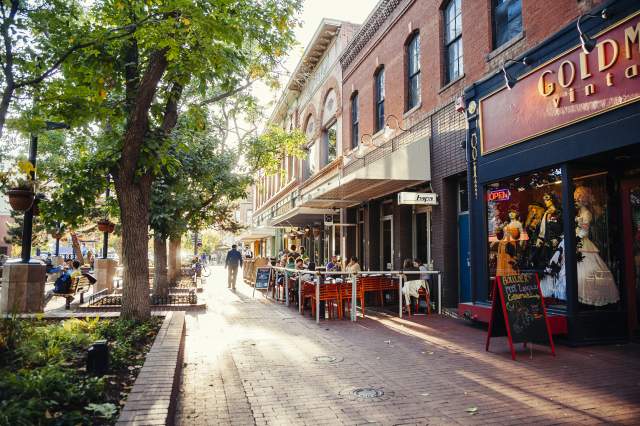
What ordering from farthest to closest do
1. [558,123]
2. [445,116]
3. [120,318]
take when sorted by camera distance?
1. [445,116]
2. [120,318]
3. [558,123]

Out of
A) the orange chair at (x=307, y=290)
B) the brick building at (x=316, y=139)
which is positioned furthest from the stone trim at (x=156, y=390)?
the brick building at (x=316, y=139)

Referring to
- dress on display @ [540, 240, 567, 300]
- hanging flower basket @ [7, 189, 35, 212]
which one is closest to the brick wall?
dress on display @ [540, 240, 567, 300]

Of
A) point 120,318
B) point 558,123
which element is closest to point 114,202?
point 120,318

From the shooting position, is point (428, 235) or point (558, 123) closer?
point (558, 123)

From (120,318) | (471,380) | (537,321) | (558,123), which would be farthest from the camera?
(120,318)

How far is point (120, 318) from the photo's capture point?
27.3 ft

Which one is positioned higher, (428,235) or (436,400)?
(428,235)

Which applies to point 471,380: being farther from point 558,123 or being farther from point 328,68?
point 328,68

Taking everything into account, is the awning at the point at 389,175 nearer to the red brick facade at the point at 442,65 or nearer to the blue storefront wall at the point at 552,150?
the red brick facade at the point at 442,65

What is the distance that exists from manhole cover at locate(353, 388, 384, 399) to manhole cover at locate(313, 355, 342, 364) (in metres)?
1.33

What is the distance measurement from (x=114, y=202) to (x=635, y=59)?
32.8ft

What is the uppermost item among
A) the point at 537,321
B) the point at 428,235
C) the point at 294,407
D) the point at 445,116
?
the point at 445,116

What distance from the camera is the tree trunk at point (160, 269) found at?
1421 centimetres

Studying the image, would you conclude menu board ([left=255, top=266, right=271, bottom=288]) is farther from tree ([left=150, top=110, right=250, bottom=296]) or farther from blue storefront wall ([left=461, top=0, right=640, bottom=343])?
blue storefront wall ([left=461, top=0, right=640, bottom=343])
